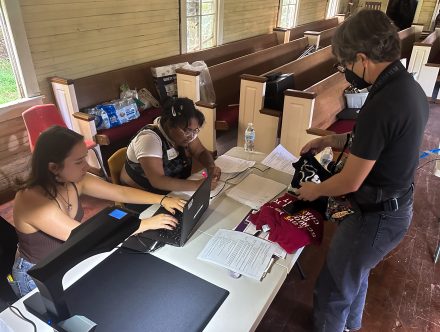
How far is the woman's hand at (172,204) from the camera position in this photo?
5.46ft

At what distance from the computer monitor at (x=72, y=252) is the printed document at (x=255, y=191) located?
0.90 meters

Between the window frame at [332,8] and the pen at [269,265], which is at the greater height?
the window frame at [332,8]

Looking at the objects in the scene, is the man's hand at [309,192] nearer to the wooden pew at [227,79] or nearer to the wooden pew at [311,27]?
the wooden pew at [227,79]

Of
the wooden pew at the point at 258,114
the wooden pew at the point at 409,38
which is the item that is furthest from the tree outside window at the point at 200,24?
the wooden pew at the point at 409,38

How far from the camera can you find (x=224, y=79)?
4082mm

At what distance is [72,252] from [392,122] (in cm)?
107

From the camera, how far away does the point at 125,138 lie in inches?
142

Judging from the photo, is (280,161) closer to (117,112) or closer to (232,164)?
(232,164)

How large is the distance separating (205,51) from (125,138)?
1.84 meters

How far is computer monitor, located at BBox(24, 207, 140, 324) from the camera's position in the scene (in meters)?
0.82

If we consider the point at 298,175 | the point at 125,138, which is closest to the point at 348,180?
the point at 298,175

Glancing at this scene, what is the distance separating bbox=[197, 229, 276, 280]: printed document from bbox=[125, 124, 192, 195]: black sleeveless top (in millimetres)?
674

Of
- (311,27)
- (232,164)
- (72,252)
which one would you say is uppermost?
(72,252)

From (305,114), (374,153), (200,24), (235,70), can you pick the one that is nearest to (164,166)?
(374,153)
